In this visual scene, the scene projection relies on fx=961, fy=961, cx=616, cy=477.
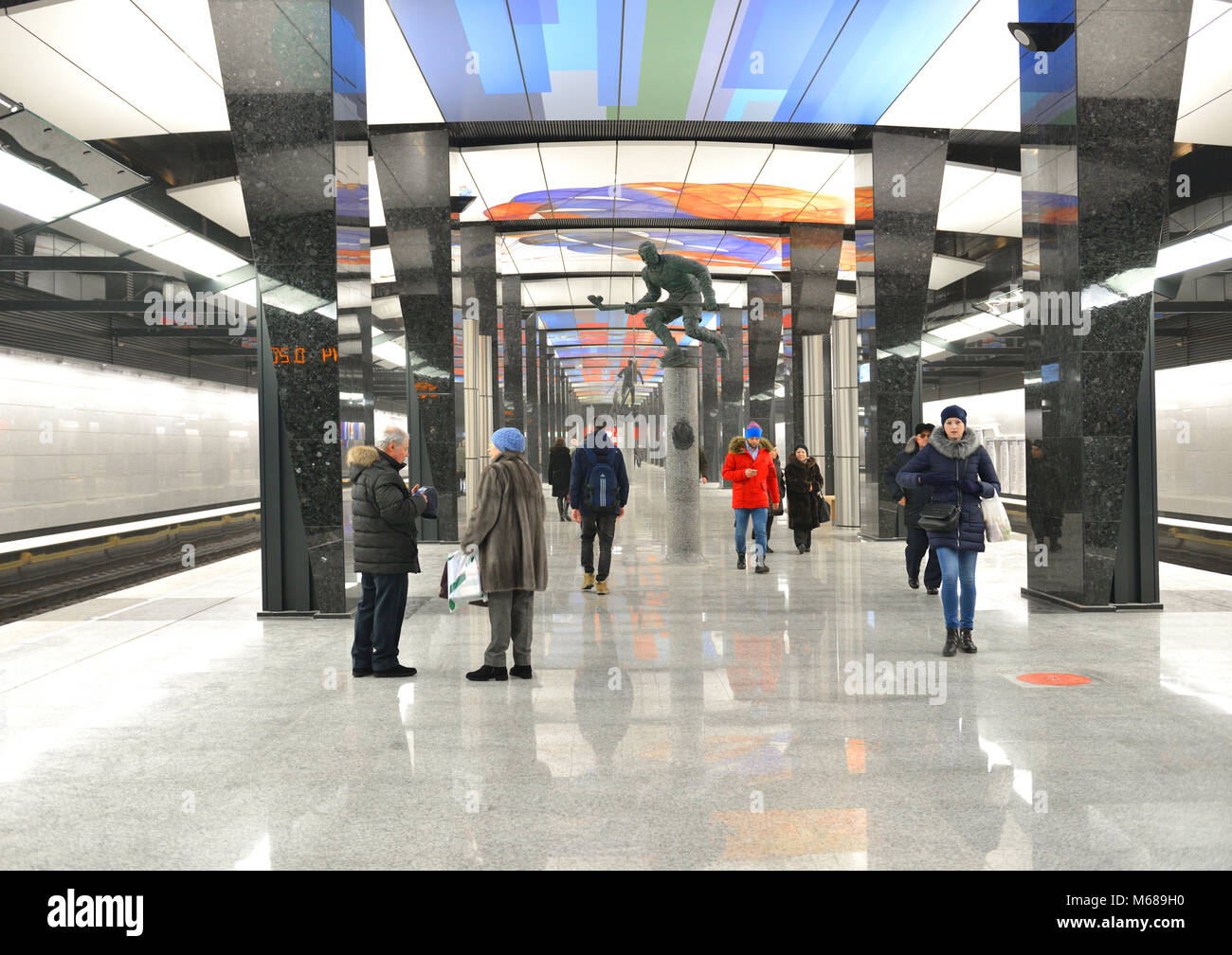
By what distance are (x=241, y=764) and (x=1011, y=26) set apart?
8.93 m

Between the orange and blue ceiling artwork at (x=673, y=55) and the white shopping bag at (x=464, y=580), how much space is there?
701 cm

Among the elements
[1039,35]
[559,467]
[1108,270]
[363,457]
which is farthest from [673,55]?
[559,467]

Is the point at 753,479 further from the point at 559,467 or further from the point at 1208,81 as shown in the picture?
the point at 1208,81

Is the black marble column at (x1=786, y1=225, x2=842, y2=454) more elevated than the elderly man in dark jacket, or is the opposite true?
the black marble column at (x1=786, y1=225, x2=842, y2=454)

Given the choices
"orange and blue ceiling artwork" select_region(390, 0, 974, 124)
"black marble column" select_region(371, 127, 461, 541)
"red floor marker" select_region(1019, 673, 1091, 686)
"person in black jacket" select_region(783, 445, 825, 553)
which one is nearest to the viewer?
"red floor marker" select_region(1019, 673, 1091, 686)

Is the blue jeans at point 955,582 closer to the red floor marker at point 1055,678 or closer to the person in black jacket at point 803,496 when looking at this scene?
the red floor marker at point 1055,678

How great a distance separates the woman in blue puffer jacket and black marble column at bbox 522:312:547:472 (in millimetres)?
25918

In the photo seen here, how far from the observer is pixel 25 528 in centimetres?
1925

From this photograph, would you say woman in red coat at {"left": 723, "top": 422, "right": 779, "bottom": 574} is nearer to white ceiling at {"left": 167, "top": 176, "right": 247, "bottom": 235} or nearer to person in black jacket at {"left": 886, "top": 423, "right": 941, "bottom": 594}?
person in black jacket at {"left": 886, "top": 423, "right": 941, "bottom": 594}

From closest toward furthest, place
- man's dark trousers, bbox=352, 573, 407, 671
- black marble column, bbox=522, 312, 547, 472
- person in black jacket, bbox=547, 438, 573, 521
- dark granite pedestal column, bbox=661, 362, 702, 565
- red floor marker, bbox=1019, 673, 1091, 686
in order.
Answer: red floor marker, bbox=1019, 673, 1091, 686 < man's dark trousers, bbox=352, 573, 407, 671 < dark granite pedestal column, bbox=661, 362, 702, 565 < person in black jacket, bbox=547, 438, 573, 521 < black marble column, bbox=522, 312, 547, 472

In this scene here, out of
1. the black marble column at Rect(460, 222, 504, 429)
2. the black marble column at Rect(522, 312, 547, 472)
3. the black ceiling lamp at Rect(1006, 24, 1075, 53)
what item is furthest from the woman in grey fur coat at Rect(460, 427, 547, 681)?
the black marble column at Rect(522, 312, 547, 472)

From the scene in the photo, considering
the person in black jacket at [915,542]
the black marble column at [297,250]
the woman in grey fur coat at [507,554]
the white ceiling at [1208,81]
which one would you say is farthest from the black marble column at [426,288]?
the white ceiling at [1208,81]

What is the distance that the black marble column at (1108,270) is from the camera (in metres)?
8.52

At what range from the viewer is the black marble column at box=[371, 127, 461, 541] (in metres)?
14.6
